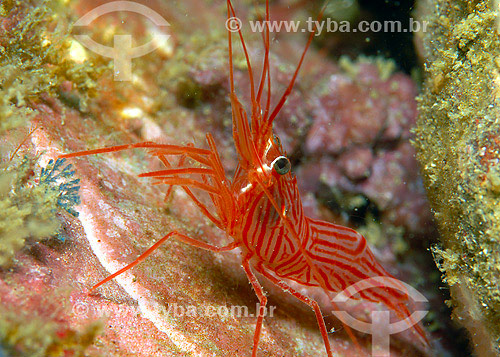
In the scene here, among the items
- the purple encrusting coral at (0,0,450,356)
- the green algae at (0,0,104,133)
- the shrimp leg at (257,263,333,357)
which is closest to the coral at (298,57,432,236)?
the purple encrusting coral at (0,0,450,356)

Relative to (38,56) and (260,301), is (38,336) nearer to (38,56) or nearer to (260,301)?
(260,301)

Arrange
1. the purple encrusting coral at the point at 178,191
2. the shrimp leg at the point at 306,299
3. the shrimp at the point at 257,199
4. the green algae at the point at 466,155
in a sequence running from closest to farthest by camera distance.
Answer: the purple encrusting coral at the point at 178,191 → the green algae at the point at 466,155 → the shrimp at the point at 257,199 → the shrimp leg at the point at 306,299

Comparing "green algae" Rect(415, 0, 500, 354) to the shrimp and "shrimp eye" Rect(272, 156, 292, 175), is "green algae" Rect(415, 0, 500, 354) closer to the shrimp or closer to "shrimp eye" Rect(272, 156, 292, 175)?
the shrimp

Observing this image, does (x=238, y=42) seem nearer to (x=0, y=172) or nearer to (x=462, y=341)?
(x=0, y=172)

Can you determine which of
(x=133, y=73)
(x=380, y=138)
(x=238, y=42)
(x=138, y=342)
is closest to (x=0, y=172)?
(x=138, y=342)

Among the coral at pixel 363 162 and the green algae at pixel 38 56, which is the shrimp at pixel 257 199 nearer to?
the green algae at pixel 38 56

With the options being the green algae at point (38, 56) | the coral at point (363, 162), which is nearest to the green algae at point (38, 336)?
the green algae at point (38, 56)
